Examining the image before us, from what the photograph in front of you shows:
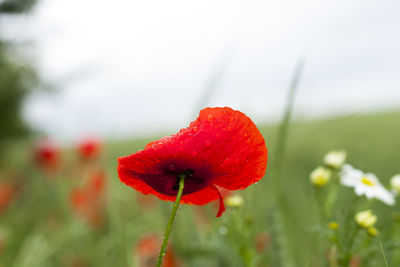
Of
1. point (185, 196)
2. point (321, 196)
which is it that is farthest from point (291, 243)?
point (185, 196)

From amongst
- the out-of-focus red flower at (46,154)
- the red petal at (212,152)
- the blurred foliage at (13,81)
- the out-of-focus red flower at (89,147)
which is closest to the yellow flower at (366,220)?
the red petal at (212,152)

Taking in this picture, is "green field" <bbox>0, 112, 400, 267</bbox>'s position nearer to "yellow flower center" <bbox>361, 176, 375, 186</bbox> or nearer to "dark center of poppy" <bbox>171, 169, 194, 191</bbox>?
"yellow flower center" <bbox>361, 176, 375, 186</bbox>

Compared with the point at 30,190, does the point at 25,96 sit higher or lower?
higher

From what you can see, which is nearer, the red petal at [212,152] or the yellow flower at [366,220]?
the red petal at [212,152]

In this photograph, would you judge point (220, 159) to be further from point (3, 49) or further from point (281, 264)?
point (3, 49)

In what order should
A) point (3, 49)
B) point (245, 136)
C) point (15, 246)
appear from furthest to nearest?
point (3, 49) → point (15, 246) → point (245, 136)

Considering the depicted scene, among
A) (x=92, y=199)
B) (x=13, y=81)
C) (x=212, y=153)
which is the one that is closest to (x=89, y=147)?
(x=92, y=199)

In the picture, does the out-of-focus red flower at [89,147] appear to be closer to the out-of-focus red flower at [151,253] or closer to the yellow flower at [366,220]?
the out-of-focus red flower at [151,253]
